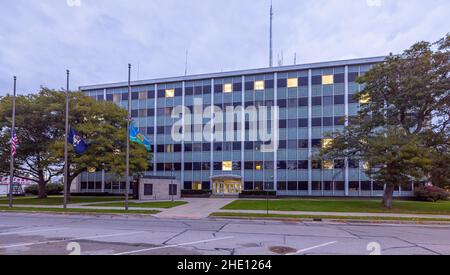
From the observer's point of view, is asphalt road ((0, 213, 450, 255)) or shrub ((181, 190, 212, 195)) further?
shrub ((181, 190, 212, 195))

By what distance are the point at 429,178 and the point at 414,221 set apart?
837 cm

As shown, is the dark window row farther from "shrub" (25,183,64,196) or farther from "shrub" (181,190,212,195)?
"shrub" (25,183,64,196)

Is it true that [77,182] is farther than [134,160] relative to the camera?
Yes

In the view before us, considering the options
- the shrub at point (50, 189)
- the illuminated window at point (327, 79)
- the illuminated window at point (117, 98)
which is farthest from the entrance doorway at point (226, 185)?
the shrub at point (50, 189)

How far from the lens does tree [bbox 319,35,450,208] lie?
2211 centimetres

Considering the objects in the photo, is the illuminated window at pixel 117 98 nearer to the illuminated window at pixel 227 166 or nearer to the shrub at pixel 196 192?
the shrub at pixel 196 192

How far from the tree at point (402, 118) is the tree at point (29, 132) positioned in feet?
95.2

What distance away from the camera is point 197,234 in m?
12.1

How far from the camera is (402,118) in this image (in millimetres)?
27141

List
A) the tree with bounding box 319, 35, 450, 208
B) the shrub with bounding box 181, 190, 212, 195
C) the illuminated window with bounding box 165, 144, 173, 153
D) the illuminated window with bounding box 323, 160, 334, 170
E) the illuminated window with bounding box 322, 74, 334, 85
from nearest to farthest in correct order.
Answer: the tree with bounding box 319, 35, 450, 208
the illuminated window with bounding box 323, 160, 334, 170
the illuminated window with bounding box 322, 74, 334, 85
the shrub with bounding box 181, 190, 212, 195
the illuminated window with bounding box 165, 144, 173, 153

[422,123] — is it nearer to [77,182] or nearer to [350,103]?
[350,103]

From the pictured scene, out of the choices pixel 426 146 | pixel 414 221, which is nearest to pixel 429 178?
pixel 426 146

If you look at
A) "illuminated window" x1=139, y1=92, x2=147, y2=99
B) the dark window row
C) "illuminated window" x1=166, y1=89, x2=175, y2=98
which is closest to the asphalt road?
the dark window row

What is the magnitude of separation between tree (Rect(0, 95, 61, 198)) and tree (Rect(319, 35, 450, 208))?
29002 millimetres
